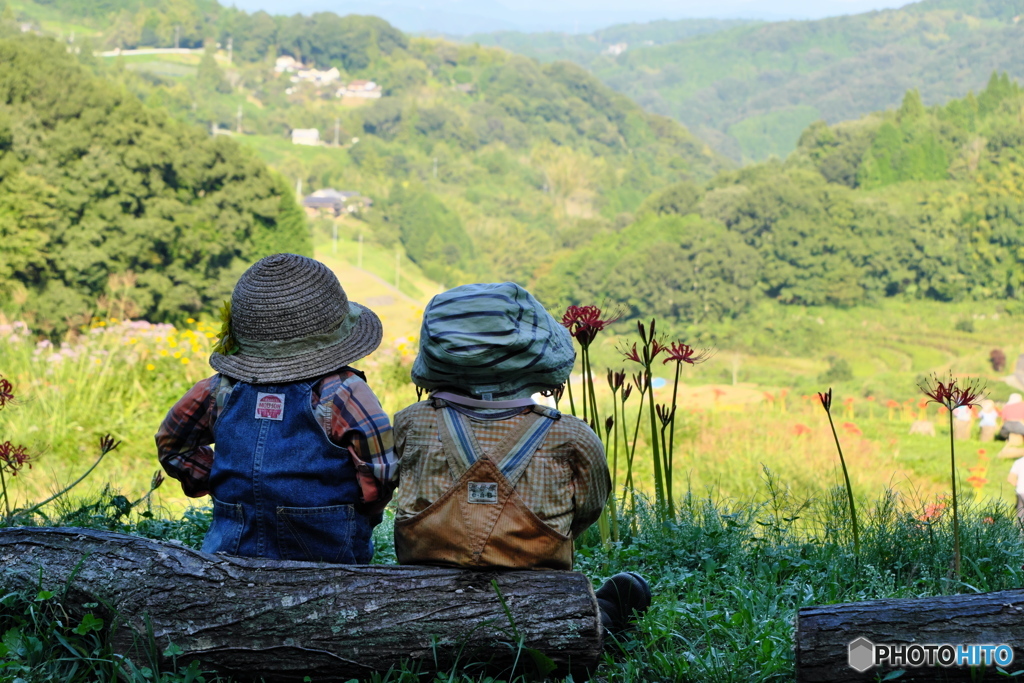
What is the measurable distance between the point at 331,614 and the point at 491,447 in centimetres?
48

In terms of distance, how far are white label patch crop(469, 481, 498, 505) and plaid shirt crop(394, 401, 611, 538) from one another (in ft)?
0.17

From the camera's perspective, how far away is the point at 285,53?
99.3m

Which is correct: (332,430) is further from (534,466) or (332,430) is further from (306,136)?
(306,136)

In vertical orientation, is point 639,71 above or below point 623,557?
above

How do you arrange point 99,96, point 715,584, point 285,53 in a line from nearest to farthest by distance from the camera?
1. point 715,584
2. point 99,96
3. point 285,53

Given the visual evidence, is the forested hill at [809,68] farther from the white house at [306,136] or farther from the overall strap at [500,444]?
the overall strap at [500,444]

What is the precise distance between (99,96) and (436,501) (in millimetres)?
23658

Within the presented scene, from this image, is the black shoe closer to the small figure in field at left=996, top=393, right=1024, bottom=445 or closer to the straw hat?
the straw hat

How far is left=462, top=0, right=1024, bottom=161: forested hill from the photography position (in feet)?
405

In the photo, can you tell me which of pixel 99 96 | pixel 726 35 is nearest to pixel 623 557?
pixel 99 96

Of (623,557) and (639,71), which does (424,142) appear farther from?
(639,71)

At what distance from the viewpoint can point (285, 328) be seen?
2.14 m

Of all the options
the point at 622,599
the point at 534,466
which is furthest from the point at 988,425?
the point at 534,466

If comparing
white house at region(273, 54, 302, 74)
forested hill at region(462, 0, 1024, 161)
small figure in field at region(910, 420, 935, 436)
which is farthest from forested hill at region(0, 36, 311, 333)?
forested hill at region(462, 0, 1024, 161)
